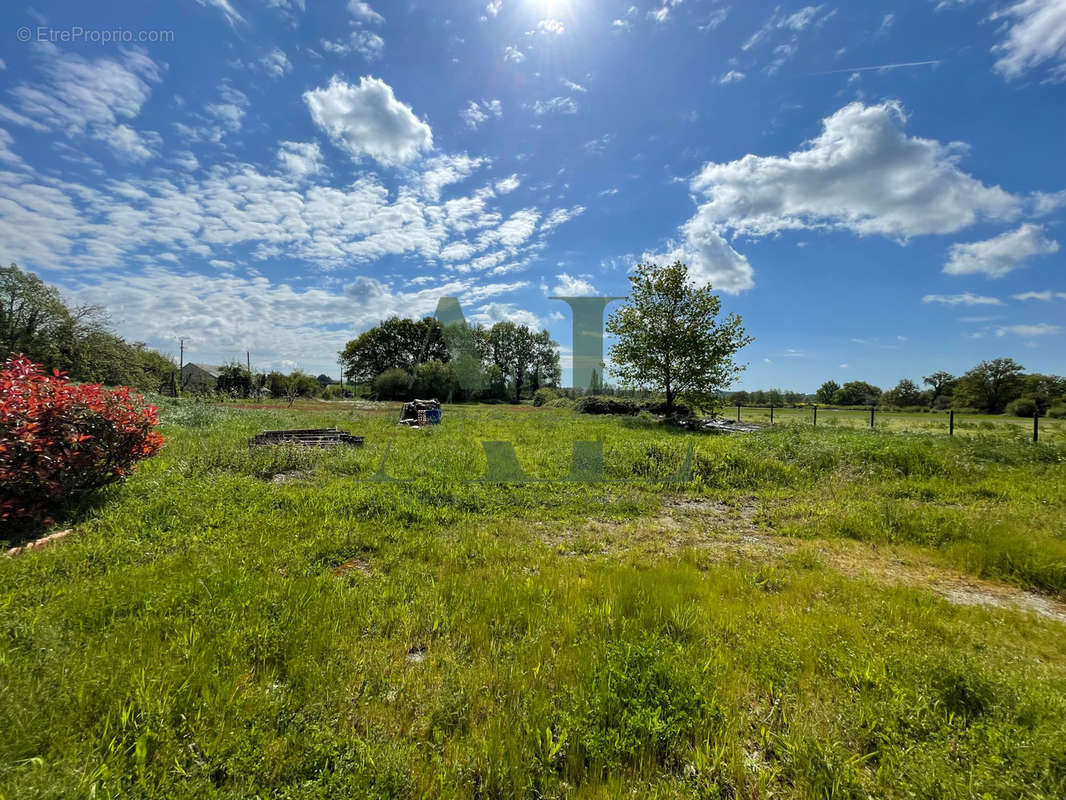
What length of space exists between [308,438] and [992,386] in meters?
77.3

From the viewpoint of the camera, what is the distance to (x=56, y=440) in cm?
541

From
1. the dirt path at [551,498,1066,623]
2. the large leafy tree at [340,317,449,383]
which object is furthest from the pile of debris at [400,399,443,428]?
the large leafy tree at [340,317,449,383]

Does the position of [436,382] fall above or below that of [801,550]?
above

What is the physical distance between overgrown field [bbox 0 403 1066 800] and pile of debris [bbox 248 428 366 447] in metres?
4.78

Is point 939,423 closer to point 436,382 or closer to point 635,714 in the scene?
point 635,714

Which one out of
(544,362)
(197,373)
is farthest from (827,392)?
(197,373)

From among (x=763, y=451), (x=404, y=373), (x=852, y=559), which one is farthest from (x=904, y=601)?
(x=404, y=373)

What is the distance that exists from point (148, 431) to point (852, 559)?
36.9ft

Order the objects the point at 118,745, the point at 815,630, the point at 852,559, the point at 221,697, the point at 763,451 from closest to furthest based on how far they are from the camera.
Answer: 1. the point at 118,745
2. the point at 221,697
3. the point at 815,630
4. the point at 852,559
5. the point at 763,451

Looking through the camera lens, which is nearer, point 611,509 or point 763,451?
point 611,509

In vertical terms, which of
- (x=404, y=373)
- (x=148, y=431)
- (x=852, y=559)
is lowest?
(x=852, y=559)

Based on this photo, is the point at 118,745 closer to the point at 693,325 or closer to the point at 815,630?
the point at 815,630

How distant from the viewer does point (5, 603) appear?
3.06 metres

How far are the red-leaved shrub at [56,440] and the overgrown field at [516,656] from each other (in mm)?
508
